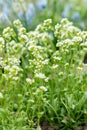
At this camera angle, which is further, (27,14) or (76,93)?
(27,14)

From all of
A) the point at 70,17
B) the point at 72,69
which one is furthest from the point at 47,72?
the point at 70,17

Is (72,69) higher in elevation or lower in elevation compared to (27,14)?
lower

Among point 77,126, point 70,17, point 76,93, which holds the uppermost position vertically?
point 70,17

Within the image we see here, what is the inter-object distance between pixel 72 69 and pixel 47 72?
0.20 m

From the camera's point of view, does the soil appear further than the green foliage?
Yes

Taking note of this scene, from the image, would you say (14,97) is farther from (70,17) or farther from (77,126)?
(70,17)

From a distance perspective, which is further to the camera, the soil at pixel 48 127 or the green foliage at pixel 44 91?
the soil at pixel 48 127

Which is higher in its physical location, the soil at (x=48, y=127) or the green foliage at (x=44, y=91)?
the green foliage at (x=44, y=91)

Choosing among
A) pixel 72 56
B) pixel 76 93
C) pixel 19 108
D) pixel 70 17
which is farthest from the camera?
pixel 70 17

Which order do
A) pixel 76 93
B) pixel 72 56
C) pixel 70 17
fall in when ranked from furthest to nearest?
pixel 70 17, pixel 72 56, pixel 76 93

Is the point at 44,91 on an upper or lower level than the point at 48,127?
upper

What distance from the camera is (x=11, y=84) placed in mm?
3045

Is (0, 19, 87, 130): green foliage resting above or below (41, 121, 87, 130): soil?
above

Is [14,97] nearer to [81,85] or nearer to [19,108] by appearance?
[19,108]
